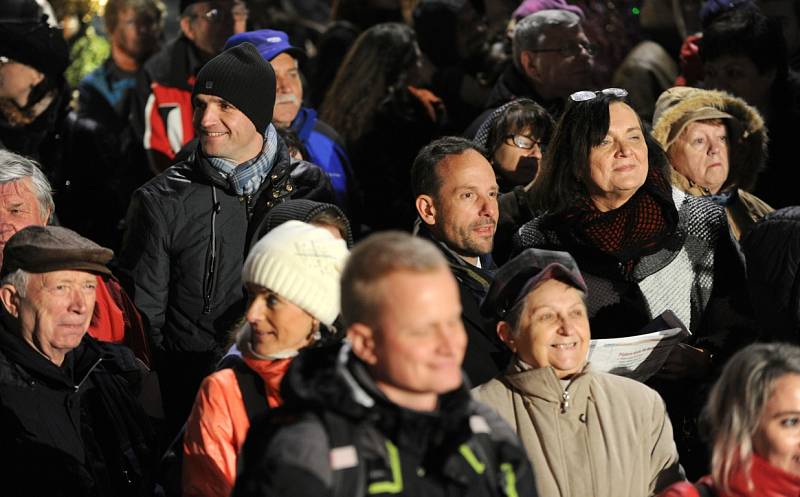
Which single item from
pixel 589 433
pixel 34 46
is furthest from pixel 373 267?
pixel 34 46

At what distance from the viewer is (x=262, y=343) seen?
415cm

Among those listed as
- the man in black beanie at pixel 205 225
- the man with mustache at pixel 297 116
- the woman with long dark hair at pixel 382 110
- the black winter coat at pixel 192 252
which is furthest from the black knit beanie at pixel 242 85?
the woman with long dark hair at pixel 382 110

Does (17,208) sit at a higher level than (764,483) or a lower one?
higher

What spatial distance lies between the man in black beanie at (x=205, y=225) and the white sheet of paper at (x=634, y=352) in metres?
1.60

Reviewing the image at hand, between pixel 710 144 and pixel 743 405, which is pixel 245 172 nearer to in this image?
pixel 710 144

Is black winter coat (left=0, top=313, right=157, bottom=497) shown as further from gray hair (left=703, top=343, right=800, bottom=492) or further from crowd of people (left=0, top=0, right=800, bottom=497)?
gray hair (left=703, top=343, right=800, bottom=492)

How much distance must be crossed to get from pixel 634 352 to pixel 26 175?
2676 mm

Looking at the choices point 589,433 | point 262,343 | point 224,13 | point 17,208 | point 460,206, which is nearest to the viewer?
point 262,343

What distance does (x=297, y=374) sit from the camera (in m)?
3.38

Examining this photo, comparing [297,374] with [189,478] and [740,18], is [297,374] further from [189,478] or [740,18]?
[740,18]

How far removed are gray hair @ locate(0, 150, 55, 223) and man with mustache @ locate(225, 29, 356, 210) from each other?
142cm

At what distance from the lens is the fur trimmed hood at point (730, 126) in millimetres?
6215

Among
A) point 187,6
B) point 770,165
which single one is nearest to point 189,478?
point 770,165

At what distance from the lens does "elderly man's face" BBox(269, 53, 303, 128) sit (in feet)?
23.0
